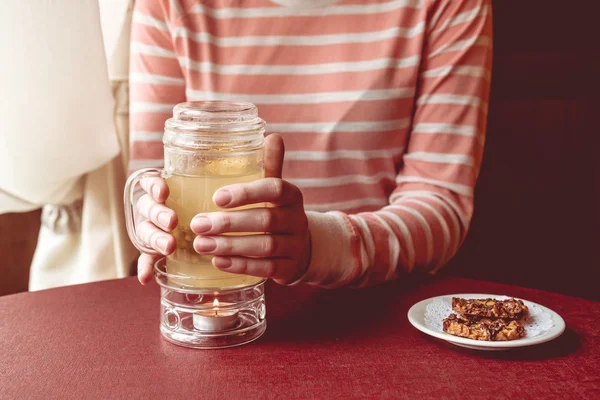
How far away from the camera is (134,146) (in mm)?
1510

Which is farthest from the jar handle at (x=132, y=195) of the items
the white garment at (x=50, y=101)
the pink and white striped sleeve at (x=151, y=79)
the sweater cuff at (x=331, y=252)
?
the white garment at (x=50, y=101)

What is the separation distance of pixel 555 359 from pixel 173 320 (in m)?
0.49

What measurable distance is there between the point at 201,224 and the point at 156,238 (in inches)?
3.7

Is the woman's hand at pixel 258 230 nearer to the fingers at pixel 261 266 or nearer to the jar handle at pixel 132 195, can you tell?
the fingers at pixel 261 266

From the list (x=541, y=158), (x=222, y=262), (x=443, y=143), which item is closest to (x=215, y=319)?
(x=222, y=262)

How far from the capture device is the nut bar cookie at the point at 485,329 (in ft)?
2.98

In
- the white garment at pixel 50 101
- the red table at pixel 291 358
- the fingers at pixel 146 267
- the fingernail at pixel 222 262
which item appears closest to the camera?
the red table at pixel 291 358

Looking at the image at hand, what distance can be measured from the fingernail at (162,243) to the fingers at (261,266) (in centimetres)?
7

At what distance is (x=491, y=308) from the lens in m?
0.98

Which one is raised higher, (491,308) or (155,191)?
(155,191)

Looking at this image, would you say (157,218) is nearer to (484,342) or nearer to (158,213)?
(158,213)

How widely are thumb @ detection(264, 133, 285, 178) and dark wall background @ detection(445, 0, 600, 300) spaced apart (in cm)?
104

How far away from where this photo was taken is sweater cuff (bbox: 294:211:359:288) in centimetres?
111

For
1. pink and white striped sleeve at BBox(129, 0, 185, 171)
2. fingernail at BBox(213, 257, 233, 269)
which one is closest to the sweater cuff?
fingernail at BBox(213, 257, 233, 269)
